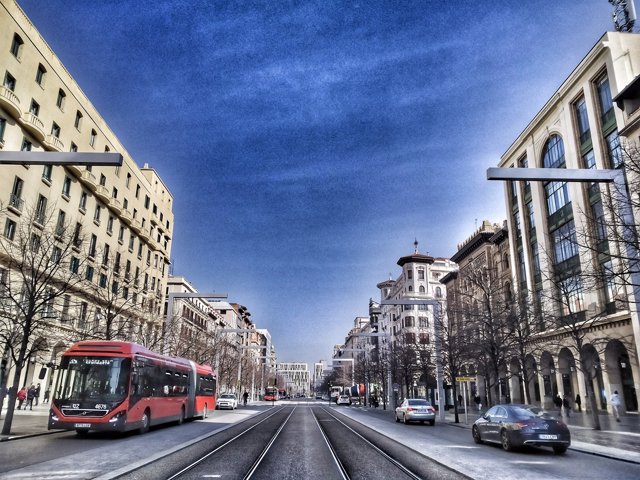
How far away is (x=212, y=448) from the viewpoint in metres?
15.5

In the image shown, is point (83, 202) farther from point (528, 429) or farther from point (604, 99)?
point (604, 99)

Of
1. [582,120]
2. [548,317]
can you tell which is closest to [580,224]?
[582,120]

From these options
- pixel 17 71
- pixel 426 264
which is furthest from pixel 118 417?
pixel 426 264

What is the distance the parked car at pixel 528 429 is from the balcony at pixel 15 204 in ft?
98.8

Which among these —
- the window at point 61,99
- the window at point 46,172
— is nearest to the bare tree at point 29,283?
the window at point 46,172

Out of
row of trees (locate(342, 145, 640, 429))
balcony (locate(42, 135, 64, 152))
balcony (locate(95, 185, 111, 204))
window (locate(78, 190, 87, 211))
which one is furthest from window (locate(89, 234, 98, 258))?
row of trees (locate(342, 145, 640, 429))

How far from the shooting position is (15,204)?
1271 inches

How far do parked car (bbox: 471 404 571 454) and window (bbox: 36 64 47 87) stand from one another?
36.1m

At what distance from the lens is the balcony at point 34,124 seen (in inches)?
1282

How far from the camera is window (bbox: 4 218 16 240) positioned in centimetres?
3134

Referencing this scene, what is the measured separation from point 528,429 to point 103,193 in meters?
41.5

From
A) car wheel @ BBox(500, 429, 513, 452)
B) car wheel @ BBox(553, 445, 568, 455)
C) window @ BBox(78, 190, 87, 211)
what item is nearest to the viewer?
car wheel @ BBox(553, 445, 568, 455)

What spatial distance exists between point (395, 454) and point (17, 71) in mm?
32787

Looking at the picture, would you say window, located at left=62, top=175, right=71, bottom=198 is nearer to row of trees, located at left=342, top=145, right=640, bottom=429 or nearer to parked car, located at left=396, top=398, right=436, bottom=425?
row of trees, located at left=342, top=145, right=640, bottom=429
